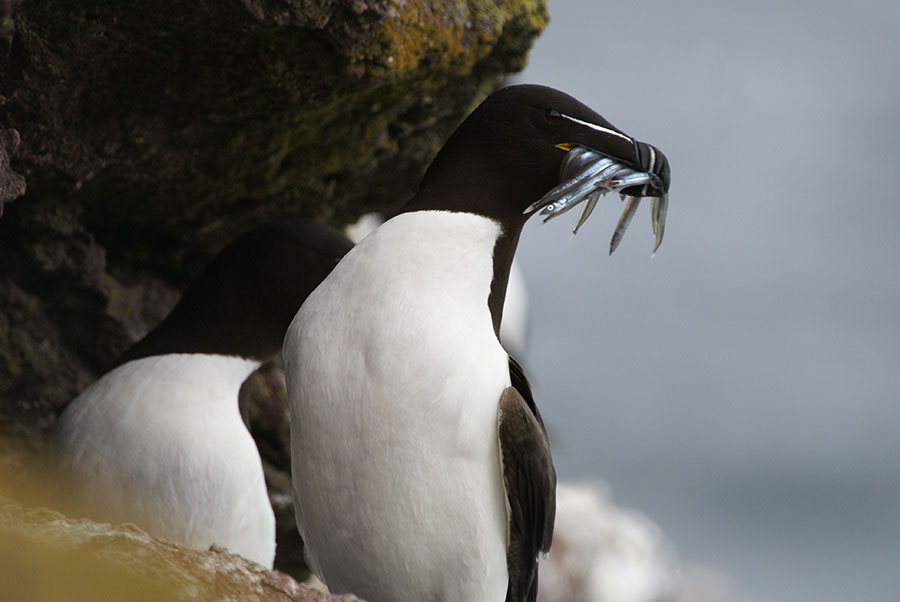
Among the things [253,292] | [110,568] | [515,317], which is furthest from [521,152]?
[515,317]

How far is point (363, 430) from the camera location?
7.59 ft

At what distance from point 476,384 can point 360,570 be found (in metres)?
0.44

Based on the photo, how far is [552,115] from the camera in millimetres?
2520

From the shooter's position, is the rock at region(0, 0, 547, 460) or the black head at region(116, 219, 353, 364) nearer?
the rock at region(0, 0, 547, 460)

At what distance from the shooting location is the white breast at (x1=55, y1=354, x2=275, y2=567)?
2988mm

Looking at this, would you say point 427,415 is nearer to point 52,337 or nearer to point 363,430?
point 363,430

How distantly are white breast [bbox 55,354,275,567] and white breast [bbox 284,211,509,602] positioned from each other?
0.67 m

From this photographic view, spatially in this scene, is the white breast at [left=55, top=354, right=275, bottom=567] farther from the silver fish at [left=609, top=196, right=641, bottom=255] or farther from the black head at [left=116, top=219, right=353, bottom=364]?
the silver fish at [left=609, top=196, right=641, bottom=255]

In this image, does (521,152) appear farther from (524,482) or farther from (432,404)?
(524,482)

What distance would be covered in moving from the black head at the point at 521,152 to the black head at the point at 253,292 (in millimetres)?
699

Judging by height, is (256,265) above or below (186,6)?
below

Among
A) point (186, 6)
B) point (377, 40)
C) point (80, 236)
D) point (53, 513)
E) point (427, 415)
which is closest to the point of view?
point (53, 513)

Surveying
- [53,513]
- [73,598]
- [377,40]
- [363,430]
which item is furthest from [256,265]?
[73,598]

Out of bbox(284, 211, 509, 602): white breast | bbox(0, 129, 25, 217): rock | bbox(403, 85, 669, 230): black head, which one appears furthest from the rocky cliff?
bbox(284, 211, 509, 602): white breast
